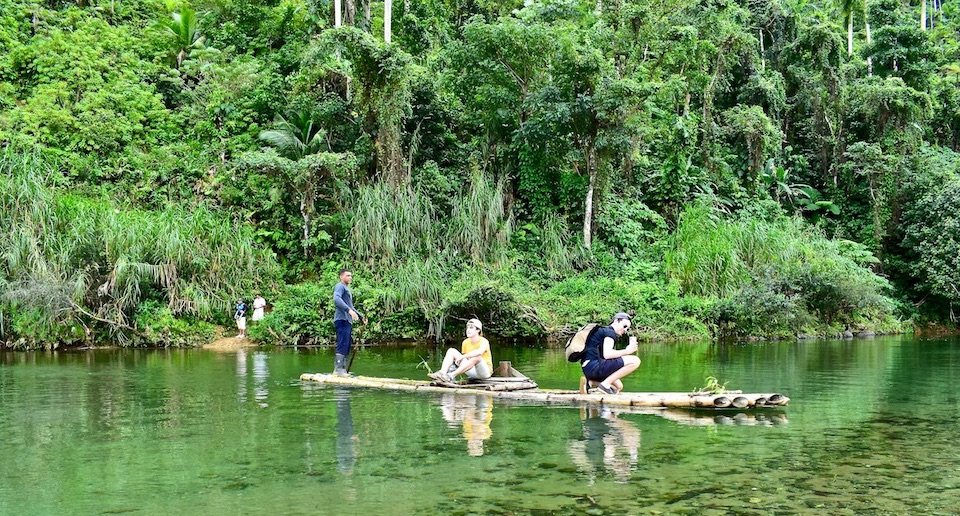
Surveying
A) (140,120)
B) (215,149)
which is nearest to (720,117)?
(215,149)

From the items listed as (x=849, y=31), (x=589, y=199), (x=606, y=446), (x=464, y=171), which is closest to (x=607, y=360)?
(x=606, y=446)

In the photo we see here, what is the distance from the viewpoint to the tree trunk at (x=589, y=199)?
27.1 meters

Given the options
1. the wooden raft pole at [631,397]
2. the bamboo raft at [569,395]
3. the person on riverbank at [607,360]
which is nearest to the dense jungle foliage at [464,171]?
the bamboo raft at [569,395]

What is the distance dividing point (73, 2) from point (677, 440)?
34.3 meters

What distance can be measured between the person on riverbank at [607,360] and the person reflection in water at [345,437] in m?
3.23

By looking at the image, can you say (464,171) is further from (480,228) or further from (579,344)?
(579,344)

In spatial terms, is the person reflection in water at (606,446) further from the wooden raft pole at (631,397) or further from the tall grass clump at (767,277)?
the tall grass clump at (767,277)

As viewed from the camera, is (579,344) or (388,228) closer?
(579,344)

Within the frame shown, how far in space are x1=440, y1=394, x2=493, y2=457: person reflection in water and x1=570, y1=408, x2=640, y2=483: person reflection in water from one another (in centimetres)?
99

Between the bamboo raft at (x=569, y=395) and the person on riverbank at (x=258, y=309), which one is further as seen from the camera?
the person on riverbank at (x=258, y=309)

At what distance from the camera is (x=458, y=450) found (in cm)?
851

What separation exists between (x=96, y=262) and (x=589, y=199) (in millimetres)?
14408

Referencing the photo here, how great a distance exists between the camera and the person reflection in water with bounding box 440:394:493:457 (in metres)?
8.98

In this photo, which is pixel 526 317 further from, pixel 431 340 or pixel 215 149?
pixel 215 149
